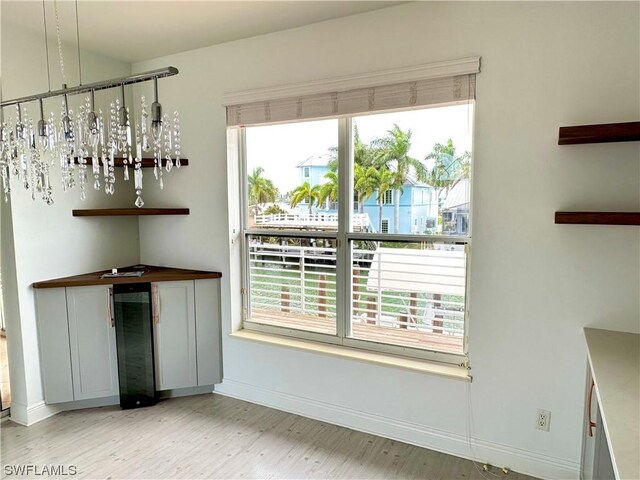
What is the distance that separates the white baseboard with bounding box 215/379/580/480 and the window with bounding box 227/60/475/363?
0.44 m

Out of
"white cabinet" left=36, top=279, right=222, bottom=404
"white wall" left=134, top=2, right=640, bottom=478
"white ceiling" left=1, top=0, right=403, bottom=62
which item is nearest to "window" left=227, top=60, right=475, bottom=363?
"white wall" left=134, top=2, right=640, bottom=478

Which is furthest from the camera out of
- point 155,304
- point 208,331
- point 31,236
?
point 208,331

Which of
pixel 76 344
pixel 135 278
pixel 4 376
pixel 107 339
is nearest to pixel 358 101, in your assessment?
pixel 135 278

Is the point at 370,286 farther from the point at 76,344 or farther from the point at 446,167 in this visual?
the point at 76,344

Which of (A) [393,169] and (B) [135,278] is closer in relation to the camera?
(A) [393,169]

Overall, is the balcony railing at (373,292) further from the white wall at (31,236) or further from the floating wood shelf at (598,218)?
the white wall at (31,236)

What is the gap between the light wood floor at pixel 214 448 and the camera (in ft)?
7.37

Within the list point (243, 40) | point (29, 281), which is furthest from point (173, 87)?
point (29, 281)

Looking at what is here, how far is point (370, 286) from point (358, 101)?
1.18 meters

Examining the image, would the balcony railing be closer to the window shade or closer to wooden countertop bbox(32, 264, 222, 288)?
wooden countertop bbox(32, 264, 222, 288)

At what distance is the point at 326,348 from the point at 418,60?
190 centimetres

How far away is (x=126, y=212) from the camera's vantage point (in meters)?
3.02

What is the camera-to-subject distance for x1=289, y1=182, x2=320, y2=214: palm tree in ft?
9.25

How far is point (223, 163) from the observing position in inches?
118
